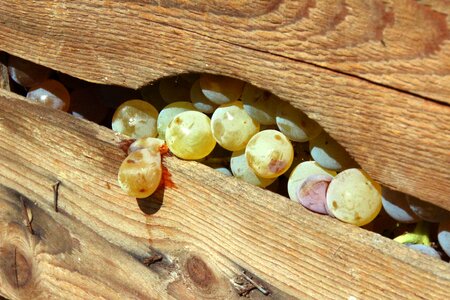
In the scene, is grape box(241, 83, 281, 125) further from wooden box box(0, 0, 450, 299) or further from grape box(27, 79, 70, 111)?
grape box(27, 79, 70, 111)

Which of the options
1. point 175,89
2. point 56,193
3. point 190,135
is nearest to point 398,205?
point 190,135

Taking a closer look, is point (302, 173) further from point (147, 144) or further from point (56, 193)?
point (56, 193)

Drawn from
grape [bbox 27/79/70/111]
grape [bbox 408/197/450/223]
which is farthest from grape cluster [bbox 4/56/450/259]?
grape [bbox 27/79/70/111]

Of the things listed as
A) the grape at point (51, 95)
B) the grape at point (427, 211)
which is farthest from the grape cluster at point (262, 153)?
the grape at point (51, 95)

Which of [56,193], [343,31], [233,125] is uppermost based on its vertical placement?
[343,31]

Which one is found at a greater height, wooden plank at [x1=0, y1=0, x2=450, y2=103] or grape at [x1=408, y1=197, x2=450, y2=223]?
wooden plank at [x1=0, y1=0, x2=450, y2=103]

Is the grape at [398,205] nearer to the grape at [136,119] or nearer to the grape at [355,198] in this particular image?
the grape at [355,198]
